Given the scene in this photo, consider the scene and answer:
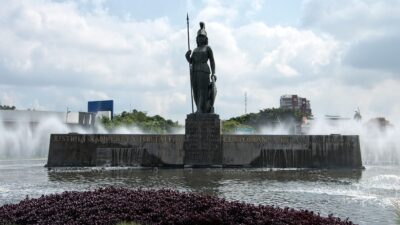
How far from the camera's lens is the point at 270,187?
1380cm

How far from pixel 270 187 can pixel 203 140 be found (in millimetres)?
7883

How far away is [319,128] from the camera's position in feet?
144

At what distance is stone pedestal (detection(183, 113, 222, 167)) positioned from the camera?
2139 centimetres

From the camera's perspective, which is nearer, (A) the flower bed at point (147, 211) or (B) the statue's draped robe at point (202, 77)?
(A) the flower bed at point (147, 211)

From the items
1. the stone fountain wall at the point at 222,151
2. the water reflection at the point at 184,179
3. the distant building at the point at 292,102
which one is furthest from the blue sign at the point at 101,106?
the water reflection at the point at 184,179

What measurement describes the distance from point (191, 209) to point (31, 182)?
783 cm

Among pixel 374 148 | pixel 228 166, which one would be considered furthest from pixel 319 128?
pixel 228 166

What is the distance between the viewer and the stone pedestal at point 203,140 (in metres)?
21.4

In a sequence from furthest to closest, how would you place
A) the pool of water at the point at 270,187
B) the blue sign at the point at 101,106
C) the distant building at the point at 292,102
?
the distant building at the point at 292,102, the blue sign at the point at 101,106, the pool of water at the point at 270,187

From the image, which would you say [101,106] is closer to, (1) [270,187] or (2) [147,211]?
(1) [270,187]

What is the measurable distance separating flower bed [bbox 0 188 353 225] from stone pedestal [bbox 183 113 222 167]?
37.8ft

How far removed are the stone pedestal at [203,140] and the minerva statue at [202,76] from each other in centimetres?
49

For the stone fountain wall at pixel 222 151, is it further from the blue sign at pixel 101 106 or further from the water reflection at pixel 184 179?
the blue sign at pixel 101 106

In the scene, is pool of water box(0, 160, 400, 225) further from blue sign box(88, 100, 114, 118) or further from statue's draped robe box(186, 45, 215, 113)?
blue sign box(88, 100, 114, 118)
